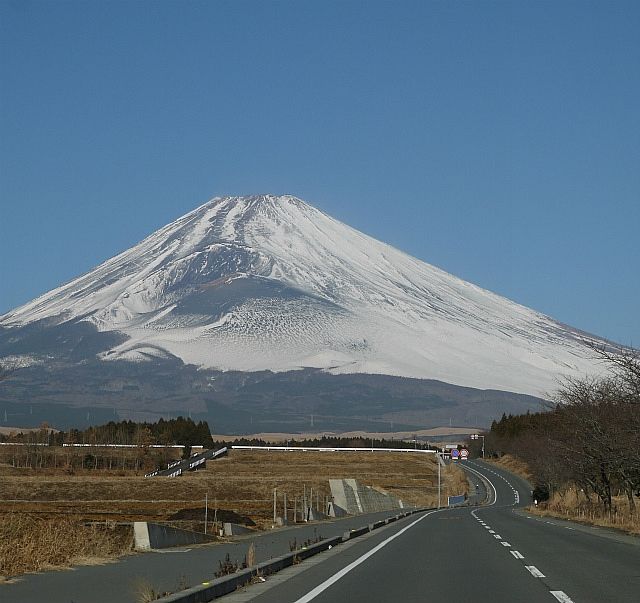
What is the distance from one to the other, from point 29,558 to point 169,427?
13821cm

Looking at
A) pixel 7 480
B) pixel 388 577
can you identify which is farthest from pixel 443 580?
pixel 7 480

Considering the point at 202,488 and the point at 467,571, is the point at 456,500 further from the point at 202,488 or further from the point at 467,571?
the point at 467,571

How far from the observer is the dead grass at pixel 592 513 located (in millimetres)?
35219

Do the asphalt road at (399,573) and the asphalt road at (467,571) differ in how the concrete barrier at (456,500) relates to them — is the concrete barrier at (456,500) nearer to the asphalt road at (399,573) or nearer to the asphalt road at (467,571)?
the asphalt road at (467,571)

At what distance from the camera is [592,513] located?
45.4 meters

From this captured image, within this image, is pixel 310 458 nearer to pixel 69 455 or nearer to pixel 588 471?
pixel 69 455

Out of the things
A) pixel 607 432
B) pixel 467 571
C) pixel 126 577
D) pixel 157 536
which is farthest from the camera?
pixel 607 432

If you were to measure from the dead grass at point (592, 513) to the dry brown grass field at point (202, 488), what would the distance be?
1045 centimetres

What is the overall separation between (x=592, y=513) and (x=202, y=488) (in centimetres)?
3826

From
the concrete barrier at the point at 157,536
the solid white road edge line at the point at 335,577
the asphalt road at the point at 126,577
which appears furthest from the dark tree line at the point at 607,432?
the asphalt road at the point at 126,577

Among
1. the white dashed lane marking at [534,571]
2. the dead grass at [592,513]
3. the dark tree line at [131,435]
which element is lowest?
the white dashed lane marking at [534,571]

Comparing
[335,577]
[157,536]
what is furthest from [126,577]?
[157,536]

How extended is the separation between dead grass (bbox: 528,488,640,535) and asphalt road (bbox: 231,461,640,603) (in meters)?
5.53

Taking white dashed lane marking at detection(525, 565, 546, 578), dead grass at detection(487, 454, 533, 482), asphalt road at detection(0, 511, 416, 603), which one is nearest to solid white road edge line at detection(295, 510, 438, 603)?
asphalt road at detection(0, 511, 416, 603)
